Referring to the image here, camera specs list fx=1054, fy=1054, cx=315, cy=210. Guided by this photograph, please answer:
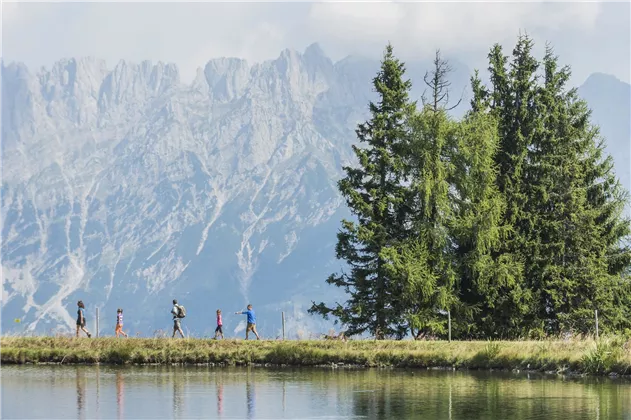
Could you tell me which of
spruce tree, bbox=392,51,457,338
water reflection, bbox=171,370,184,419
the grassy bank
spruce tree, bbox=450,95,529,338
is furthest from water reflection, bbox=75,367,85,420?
spruce tree, bbox=450,95,529,338

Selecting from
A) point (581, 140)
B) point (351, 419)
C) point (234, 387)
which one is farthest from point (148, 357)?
point (581, 140)

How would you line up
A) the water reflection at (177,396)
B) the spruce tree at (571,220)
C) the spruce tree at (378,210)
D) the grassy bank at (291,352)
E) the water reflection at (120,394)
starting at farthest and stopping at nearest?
the spruce tree at (571,220), the spruce tree at (378,210), the grassy bank at (291,352), the water reflection at (177,396), the water reflection at (120,394)

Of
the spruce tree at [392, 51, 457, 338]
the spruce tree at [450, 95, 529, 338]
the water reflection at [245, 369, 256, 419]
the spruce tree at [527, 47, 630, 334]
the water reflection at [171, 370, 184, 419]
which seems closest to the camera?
the water reflection at [171, 370, 184, 419]

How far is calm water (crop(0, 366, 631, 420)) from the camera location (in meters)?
31.4

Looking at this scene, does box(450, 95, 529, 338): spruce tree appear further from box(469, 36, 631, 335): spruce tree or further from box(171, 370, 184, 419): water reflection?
box(171, 370, 184, 419): water reflection

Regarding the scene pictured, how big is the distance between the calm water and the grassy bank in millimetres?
2227

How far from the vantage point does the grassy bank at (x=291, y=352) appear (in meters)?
46.2

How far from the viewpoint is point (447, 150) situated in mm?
62625

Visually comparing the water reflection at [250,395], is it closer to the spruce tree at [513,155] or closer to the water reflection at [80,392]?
the water reflection at [80,392]

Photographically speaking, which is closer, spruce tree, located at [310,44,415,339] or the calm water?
the calm water

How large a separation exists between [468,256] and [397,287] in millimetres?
4470

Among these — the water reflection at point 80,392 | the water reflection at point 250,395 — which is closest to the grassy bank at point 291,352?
the water reflection at point 80,392

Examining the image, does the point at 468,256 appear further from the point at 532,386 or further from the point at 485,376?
the point at 532,386

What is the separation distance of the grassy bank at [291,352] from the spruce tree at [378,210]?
1059 centimetres
